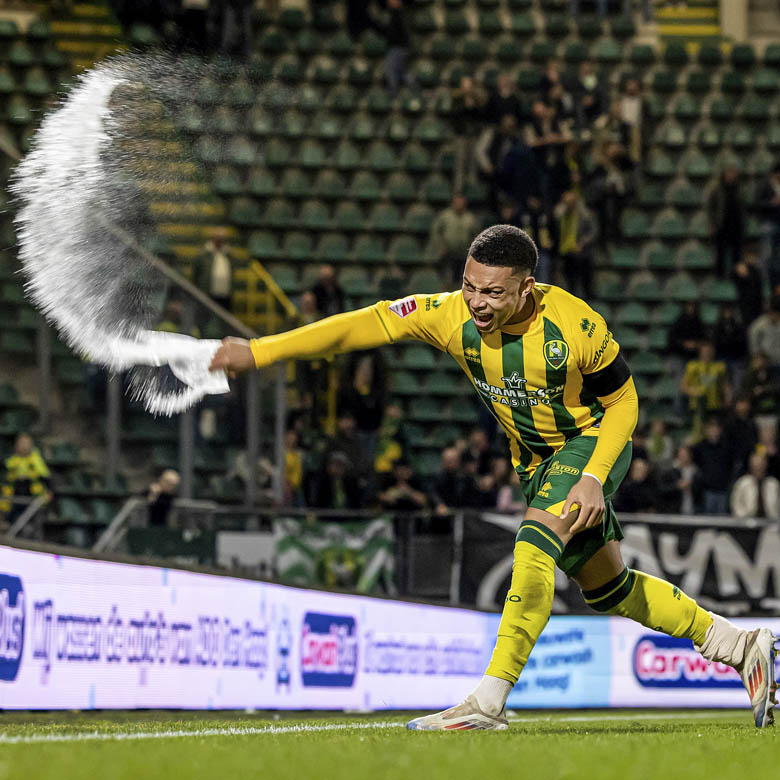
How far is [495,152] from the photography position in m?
19.8

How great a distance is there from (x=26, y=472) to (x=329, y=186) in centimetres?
908

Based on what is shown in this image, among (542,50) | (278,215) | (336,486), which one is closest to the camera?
(336,486)

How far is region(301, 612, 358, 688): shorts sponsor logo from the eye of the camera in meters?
9.73

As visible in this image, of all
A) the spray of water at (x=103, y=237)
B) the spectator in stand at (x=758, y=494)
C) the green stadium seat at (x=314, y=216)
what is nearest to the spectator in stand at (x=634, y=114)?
the green stadium seat at (x=314, y=216)

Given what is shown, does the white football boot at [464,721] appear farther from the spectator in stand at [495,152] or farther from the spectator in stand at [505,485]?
the spectator in stand at [495,152]

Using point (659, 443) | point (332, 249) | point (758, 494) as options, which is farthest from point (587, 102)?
point (758, 494)

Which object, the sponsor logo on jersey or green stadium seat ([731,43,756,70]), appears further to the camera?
green stadium seat ([731,43,756,70])

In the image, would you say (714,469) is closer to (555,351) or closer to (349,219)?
(349,219)

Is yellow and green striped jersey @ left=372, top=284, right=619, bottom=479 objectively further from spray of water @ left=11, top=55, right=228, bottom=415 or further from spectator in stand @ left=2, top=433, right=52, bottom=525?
spectator in stand @ left=2, top=433, right=52, bottom=525

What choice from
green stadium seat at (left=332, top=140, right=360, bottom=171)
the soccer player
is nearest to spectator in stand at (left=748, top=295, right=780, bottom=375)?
green stadium seat at (left=332, top=140, right=360, bottom=171)

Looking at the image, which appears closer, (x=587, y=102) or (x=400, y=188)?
(x=587, y=102)

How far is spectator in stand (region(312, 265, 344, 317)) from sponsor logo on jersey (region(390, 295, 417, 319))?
435 inches

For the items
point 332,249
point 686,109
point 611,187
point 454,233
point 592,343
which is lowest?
point 592,343

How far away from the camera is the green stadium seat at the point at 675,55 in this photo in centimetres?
2334
